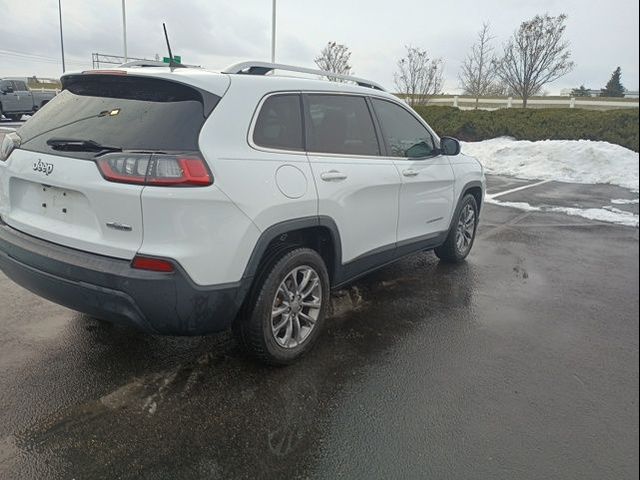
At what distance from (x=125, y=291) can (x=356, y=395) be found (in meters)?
1.48

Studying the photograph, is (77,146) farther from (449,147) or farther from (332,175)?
(449,147)

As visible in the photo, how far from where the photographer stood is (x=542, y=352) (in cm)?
361

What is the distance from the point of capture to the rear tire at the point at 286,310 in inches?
120

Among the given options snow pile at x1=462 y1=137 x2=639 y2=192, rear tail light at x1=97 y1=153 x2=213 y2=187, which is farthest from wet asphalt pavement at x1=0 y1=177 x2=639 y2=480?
snow pile at x1=462 y1=137 x2=639 y2=192

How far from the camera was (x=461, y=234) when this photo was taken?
18.5 feet

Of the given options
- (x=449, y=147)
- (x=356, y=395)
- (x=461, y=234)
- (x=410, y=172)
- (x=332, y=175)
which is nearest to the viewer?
(x=356, y=395)

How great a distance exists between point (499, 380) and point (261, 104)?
2.30 m

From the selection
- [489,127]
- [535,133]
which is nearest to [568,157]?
[535,133]

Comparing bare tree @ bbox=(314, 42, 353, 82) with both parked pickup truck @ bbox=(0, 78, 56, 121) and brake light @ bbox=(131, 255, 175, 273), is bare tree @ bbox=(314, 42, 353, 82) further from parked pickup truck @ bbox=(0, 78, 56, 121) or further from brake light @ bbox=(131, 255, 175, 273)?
brake light @ bbox=(131, 255, 175, 273)

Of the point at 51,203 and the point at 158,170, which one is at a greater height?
the point at 158,170

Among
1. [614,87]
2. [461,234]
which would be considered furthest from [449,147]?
[614,87]

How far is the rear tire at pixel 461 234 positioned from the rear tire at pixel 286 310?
2.34 m

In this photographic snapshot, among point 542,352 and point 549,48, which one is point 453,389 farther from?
point 549,48

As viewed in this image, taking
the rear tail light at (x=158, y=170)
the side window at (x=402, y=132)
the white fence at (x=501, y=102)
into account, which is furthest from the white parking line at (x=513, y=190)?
the white fence at (x=501, y=102)
